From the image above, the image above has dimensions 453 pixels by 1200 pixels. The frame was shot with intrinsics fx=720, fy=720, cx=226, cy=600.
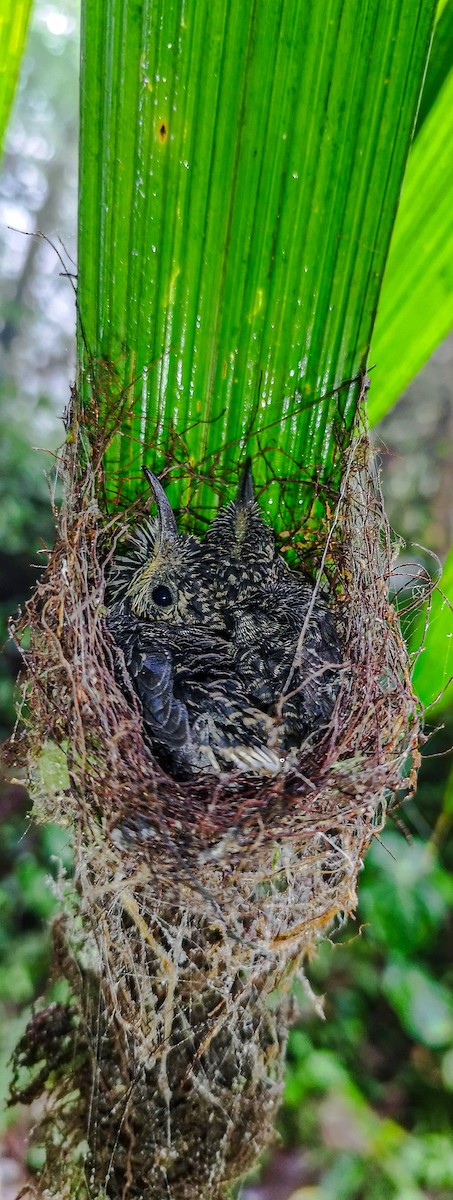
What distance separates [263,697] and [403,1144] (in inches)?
60.8

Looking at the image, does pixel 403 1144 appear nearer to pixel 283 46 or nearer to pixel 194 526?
pixel 194 526

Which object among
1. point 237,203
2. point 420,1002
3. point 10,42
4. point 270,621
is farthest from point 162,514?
point 420,1002

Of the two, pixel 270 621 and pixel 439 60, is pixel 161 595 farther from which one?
pixel 439 60

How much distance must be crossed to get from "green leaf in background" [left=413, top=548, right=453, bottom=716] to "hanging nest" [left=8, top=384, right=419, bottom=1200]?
0.09 meters

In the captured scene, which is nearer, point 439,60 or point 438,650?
point 439,60

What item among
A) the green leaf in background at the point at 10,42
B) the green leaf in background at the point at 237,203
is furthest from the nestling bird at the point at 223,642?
the green leaf in background at the point at 10,42

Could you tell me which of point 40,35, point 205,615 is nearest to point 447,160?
point 205,615

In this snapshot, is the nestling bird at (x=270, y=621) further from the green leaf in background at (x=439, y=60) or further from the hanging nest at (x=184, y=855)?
the green leaf in background at (x=439, y=60)

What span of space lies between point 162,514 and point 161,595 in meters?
0.15

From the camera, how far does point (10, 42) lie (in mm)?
770

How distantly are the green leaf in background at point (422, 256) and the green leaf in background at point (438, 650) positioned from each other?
10.2 inches

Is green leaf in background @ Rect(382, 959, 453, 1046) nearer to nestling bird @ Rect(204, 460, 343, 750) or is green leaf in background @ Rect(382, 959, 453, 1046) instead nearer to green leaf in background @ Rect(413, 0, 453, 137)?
nestling bird @ Rect(204, 460, 343, 750)

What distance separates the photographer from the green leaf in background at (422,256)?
873 mm

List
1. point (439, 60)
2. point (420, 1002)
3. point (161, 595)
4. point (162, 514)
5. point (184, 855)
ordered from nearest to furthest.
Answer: point (184, 855)
point (439, 60)
point (162, 514)
point (161, 595)
point (420, 1002)
